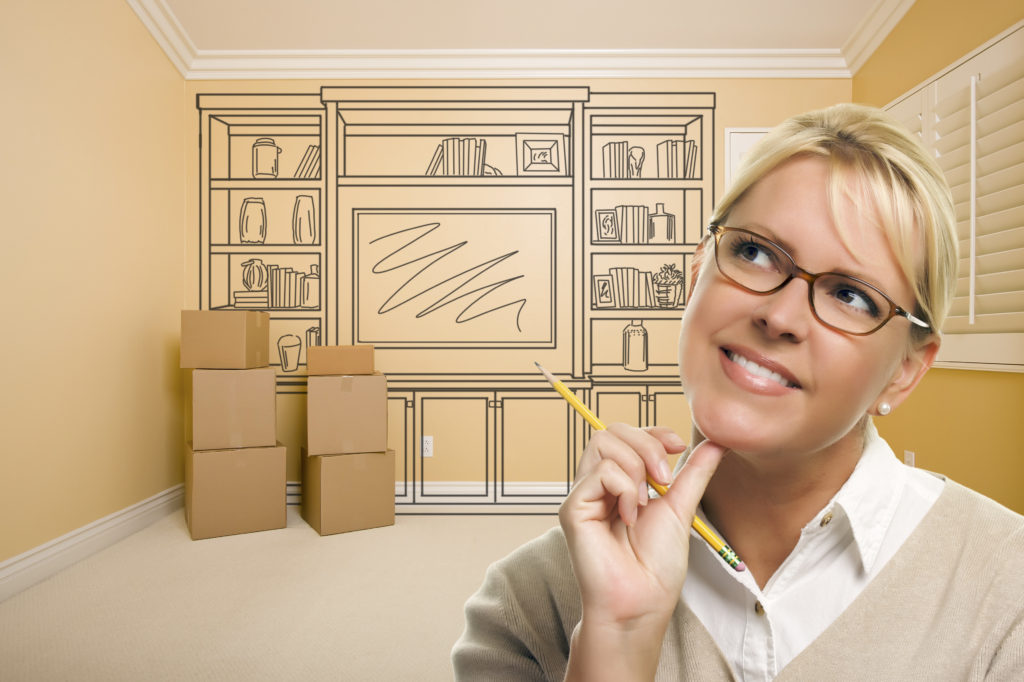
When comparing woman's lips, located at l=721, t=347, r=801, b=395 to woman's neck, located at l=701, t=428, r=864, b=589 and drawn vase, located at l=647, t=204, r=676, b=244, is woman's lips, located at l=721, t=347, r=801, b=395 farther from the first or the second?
drawn vase, located at l=647, t=204, r=676, b=244

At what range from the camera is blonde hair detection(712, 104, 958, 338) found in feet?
2.05

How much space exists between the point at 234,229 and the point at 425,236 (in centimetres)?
127

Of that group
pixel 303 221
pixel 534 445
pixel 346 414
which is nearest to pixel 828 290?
pixel 346 414

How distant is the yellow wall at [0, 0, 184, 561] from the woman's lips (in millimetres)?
2801

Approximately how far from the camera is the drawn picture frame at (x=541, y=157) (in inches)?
156

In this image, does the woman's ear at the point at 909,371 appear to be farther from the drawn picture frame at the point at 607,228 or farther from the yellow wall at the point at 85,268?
the drawn picture frame at the point at 607,228

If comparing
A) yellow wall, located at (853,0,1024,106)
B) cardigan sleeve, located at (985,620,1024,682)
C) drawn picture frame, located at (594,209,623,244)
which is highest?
yellow wall, located at (853,0,1024,106)

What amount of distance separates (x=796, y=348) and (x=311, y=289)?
3.70m

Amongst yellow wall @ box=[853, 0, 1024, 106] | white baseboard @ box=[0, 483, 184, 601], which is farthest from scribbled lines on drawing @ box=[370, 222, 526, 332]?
yellow wall @ box=[853, 0, 1024, 106]

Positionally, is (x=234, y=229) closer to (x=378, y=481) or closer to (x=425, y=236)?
(x=425, y=236)

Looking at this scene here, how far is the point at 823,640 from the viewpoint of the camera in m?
0.62

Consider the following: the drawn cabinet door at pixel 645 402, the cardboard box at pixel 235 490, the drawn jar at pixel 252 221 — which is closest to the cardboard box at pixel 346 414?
the cardboard box at pixel 235 490

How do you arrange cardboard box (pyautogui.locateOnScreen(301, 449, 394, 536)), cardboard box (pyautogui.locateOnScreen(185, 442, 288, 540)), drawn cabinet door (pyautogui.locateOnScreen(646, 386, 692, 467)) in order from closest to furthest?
cardboard box (pyautogui.locateOnScreen(185, 442, 288, 540)) → cardboard box (pyautogui.locateOnScreen(301, 449, 394, 536)) → drawn cabinet door (pyautogui.locateOnScreen(646, 386, 692, 467))

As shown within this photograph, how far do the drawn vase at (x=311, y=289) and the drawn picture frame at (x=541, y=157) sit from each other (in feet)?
4.99
